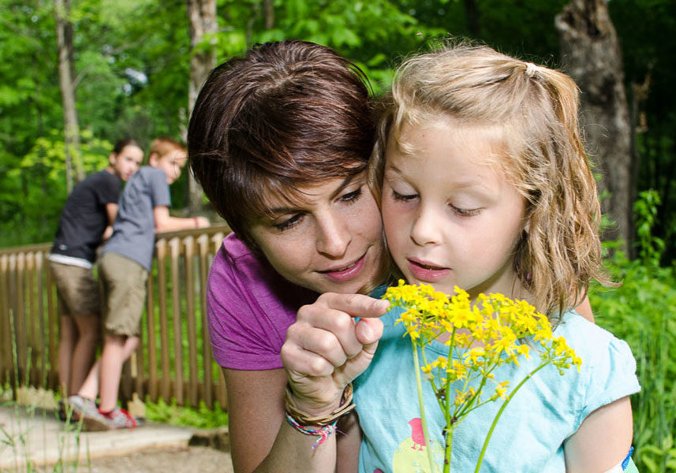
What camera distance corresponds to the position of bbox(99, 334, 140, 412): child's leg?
5.59m

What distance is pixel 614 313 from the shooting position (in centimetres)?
332

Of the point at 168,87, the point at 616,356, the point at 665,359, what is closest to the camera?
the point at 616,356

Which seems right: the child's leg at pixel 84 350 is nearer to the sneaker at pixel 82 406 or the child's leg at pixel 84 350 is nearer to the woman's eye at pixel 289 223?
the sneaker at pixel 82 406

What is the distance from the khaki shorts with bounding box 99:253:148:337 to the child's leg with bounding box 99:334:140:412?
12 centimetres

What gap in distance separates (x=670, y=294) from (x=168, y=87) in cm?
1170

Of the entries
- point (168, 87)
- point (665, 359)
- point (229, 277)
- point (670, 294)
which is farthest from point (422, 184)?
point (168, 87)

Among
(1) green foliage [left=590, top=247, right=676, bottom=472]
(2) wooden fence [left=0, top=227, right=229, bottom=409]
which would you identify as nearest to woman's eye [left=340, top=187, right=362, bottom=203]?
(1) green foliage [left=590, top=247, right=676, bottom=472]

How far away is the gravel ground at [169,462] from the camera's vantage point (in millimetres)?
4777

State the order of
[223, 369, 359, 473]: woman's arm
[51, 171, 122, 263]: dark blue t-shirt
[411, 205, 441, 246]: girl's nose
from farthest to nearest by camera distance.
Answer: [51, 171, 122, 263]: dark blue t-shirt < [223, 369, 359, 473]: woman's arm < [411, 205, 441, 246]: girl's nose

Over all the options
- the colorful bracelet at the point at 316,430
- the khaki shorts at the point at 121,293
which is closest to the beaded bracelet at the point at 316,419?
the colorful bracelet at the point at 316,430

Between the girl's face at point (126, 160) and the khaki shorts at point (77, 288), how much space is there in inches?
33.8

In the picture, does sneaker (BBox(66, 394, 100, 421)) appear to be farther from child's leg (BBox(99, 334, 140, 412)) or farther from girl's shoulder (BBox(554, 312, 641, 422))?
girl's shoulder (BBox(554, 312, 641, 422))

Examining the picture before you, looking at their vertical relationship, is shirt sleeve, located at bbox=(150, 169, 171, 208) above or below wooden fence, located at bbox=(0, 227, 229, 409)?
above

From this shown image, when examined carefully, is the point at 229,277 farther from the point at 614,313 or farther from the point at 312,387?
the point at 614,313
